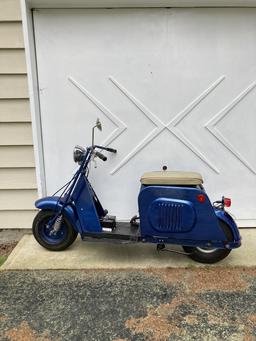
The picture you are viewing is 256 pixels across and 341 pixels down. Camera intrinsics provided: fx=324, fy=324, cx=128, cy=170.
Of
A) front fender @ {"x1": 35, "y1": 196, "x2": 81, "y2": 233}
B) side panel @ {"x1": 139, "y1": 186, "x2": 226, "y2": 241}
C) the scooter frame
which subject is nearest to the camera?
side panel @ {"x1": 139, "y1": 186, "x2": 226, "y2": 241}

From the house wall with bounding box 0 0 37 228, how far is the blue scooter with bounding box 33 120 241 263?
0.50 metres

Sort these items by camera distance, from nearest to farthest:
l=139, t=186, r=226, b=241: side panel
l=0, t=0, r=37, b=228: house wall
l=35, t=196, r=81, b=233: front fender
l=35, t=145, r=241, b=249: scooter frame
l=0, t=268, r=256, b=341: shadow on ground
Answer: l=0, t=268, r=256, b=341: shadow on ground < l=139, t=186, r=226, b=241: side panel < l=35, t=145, r=241, b=249: scooter frame < l=35, t=196, r=81, b=233: front fender < l=0, t=0, r=37, b=228: house wall

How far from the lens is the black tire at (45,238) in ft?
9.25

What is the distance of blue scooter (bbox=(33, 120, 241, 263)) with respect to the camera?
8.13 feet

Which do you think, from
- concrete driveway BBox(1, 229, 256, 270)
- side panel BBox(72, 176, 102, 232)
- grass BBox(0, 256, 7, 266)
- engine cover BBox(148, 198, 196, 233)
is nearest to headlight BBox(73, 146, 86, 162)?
side panel BBox(72, 176, 102, 232)

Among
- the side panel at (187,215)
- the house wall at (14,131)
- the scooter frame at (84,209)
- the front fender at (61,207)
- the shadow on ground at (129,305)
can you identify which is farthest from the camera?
the house wall at (14,131)

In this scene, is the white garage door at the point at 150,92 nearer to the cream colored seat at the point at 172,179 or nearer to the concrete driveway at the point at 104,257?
the concrete driveway at the point at 104,257

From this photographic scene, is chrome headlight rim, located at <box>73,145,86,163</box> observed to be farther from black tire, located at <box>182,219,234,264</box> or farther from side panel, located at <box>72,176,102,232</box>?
black tire, located at <box>182,219,234,264</box>

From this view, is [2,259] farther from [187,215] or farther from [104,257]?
[187,215]

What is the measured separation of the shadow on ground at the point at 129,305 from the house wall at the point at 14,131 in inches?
32.3

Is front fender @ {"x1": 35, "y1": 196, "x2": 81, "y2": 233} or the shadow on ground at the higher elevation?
front fender @ {"x1": 35, "y1": 196, "x2": 81, "y2": 233}

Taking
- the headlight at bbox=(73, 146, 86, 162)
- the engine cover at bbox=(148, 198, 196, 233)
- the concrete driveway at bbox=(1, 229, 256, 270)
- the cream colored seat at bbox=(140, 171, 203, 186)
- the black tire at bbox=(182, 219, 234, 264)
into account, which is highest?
the headlight at bbox=(73, 146, 86, 162)

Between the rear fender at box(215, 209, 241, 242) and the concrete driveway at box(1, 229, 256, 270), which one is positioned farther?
the concrete driveway at box(1, 229, 256, 270)

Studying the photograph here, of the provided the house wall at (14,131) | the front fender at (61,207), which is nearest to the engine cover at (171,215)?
the front fender at (61,207)
